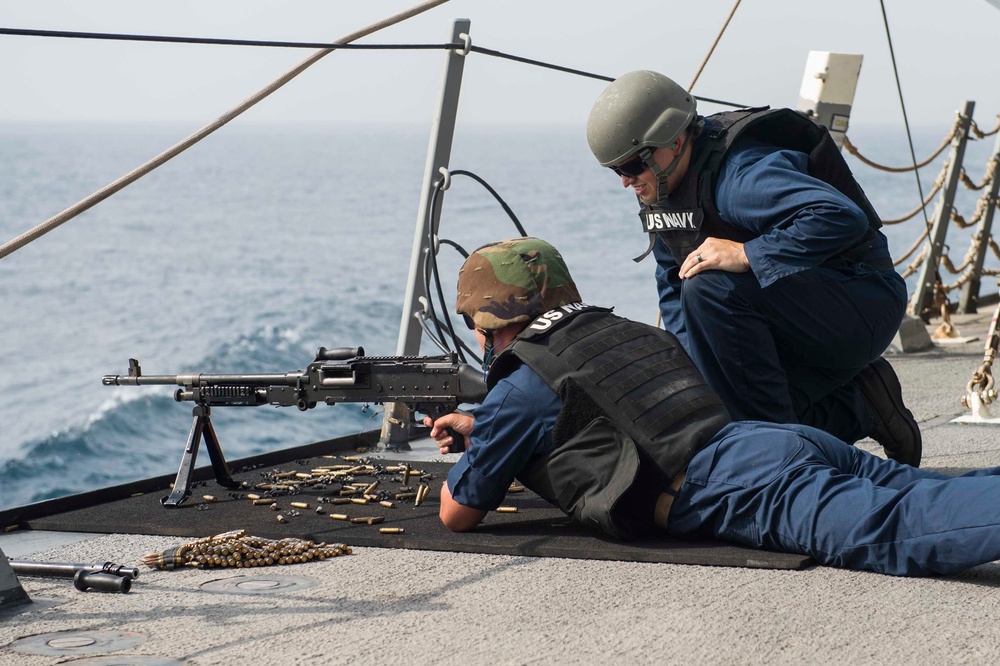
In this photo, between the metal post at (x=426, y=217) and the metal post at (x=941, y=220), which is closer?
the metal post at (x=426, y=217)

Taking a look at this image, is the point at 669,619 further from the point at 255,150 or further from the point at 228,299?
the point at 255,150

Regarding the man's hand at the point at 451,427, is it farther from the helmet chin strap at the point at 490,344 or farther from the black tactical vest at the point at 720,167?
the black tactical vest at the point at 720,167

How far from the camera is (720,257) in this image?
3.26 meters

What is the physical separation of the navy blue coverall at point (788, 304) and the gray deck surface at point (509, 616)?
0.88 meters

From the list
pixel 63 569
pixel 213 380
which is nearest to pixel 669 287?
pixel 213 380

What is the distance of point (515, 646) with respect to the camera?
84.5 inches

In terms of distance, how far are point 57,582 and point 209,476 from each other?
4.10ft

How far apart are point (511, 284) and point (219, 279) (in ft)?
131

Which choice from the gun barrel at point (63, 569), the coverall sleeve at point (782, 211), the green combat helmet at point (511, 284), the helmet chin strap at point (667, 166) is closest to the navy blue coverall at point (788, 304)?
the coverall sleeve at point (782, 211)

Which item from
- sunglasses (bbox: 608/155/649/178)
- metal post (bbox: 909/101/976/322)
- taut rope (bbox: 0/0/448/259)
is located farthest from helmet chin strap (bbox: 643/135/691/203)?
metal post (bbox: 909/101/976/322)

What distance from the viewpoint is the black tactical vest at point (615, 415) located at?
9.22 feet

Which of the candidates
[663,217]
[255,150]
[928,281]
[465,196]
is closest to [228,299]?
[465,196]

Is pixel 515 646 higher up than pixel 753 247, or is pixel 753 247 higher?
pixel 753 247

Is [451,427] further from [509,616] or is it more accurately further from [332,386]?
[509,616]
